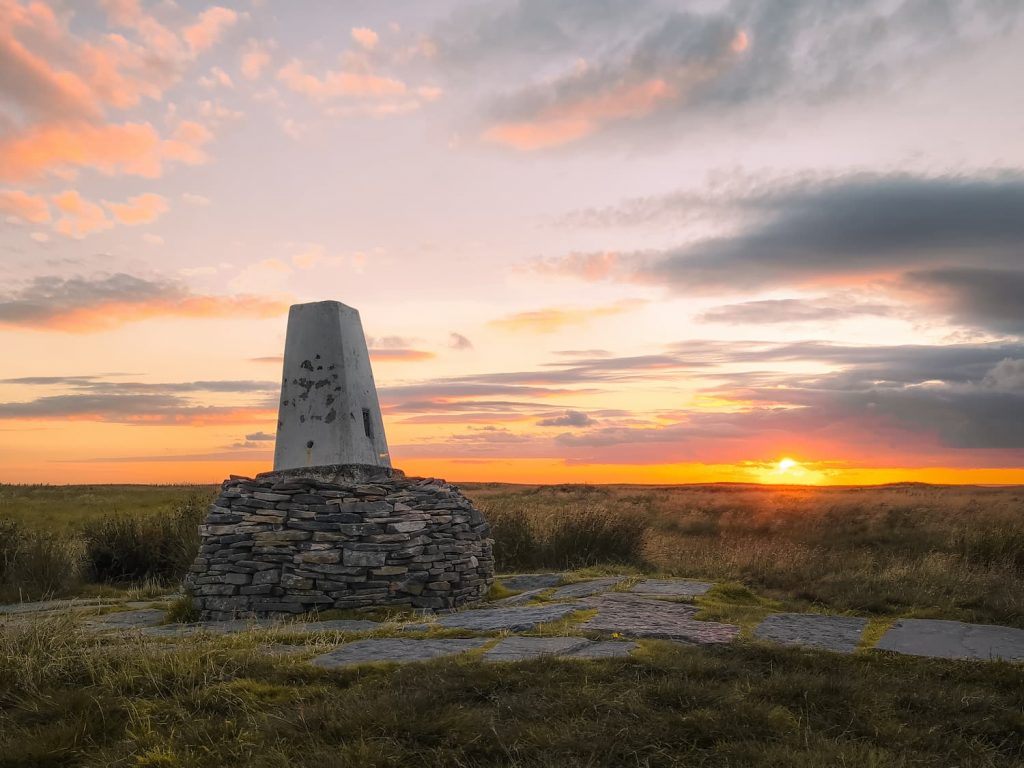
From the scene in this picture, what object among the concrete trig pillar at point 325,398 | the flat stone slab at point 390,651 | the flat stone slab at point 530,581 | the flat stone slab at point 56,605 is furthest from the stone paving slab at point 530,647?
the flat stone slab at point 56,605

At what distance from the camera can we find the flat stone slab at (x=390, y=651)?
6469 millimetres

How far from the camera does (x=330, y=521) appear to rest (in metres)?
9.62

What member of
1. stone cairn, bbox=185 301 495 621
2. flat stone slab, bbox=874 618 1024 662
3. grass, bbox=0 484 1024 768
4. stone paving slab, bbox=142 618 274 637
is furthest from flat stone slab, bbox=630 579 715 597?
stone paving slab, bbox=142 618 274 637

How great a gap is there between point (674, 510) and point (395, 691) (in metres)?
26.1

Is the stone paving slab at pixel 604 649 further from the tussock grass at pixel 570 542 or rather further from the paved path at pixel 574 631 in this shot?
the tussock grass at pixel 570 542

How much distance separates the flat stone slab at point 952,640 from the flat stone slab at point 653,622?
4.82 feet

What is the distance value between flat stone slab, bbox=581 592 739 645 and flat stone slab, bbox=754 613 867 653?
1.30 ft

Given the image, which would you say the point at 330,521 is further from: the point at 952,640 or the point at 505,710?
the point at 952,640

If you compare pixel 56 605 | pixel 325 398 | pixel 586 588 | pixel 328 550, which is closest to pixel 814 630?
pixel 586 588

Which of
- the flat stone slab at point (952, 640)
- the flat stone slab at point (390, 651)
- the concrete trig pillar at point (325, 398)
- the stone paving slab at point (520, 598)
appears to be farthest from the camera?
the concrete trig pillar at point (325, 398)

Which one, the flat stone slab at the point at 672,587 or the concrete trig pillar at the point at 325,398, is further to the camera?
the concrete trig pillar at the point at 325,398

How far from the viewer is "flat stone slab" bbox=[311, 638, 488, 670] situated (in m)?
6.47

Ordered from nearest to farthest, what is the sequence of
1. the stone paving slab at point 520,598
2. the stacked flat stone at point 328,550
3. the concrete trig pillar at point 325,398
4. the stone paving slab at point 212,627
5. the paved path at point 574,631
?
the paved path at point 574,631 < the stone paving slab at point 212,627 < the stacked flat stone at point 328,550 < the stone paving slab at point 520,598 < the concrete trig pillar at point 325,398

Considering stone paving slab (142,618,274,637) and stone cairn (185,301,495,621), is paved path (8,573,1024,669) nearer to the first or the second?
stone paving slab (142,618,274,637)
